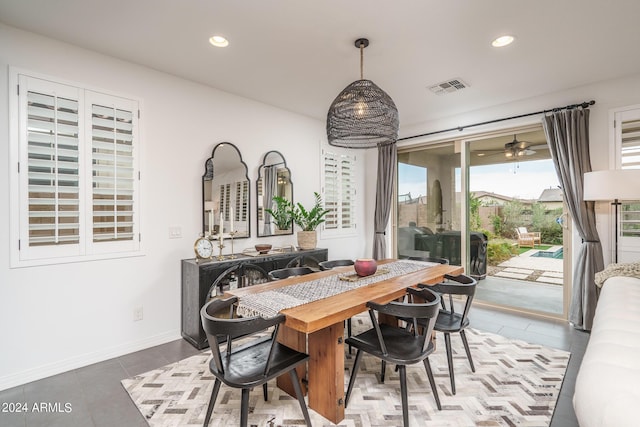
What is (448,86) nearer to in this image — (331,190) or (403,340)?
(331,190)

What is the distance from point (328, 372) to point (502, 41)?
2.87 meters

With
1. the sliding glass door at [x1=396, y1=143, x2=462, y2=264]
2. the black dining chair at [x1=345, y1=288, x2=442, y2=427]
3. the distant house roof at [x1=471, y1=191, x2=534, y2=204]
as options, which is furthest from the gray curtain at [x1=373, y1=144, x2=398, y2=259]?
the black dining chair at [x1=345, y1=288, x2=442, y2=427]

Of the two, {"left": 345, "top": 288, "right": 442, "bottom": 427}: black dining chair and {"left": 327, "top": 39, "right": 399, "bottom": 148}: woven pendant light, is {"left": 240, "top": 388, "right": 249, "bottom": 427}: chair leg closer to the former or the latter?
{"left": 345, "top": 288, "right": 442, "bottom": 427}: black dining chair

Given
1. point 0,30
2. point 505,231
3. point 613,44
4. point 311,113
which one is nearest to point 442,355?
point 505,231

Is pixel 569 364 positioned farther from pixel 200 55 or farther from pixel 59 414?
pixel 200 55

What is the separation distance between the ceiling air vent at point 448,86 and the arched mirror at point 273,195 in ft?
6.77

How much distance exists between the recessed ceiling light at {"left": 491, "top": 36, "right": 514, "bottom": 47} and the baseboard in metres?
3.97

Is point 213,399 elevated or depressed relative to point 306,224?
depressed

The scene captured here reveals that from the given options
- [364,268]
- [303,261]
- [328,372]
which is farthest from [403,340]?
[303,261]

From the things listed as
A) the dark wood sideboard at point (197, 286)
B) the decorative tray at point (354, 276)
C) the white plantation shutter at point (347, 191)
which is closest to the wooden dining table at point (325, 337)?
the decorative tray at point (354, 276)

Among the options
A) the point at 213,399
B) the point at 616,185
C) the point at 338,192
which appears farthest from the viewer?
the point at 338,192

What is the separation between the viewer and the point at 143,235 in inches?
119

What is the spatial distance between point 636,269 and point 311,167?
3674 millimetres

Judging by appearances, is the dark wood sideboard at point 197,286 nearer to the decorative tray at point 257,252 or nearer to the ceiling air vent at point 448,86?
the decorative tray at point 257,252
